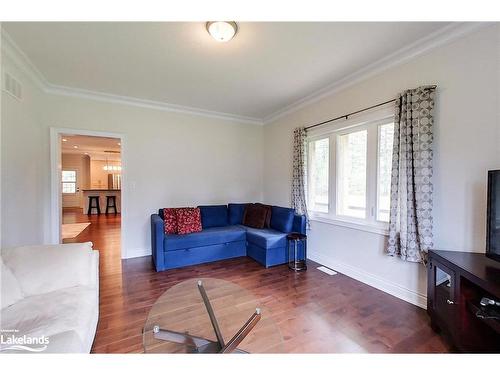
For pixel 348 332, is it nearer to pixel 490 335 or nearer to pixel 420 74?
pixel 490 335

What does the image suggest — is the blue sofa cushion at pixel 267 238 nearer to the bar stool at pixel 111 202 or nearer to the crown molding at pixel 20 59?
the crown molding at pixel 20 59

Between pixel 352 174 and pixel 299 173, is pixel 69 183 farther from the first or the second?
pixel 352 174

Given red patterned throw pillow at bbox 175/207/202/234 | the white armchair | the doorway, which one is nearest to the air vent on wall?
the doorway

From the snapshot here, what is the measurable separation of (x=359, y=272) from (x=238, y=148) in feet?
10.3

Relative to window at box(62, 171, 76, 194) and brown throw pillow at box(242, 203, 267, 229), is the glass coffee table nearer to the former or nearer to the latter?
brown throw pillow at box(242, 203, 267, 229)

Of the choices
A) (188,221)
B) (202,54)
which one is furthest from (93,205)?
(202,54)

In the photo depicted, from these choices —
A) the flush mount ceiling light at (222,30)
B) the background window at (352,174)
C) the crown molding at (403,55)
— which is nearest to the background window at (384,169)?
the background window at (352,174)

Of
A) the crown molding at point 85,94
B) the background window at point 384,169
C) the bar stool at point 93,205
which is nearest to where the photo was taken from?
the crown molding at point 85,94

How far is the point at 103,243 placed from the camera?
4.47 meters

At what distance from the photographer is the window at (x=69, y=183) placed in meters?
9.65

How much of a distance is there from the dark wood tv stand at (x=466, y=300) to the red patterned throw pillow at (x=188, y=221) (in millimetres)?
2995

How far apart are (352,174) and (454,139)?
1187mm

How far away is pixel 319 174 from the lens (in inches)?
142

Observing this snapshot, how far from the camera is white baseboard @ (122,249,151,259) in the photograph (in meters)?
3.62
